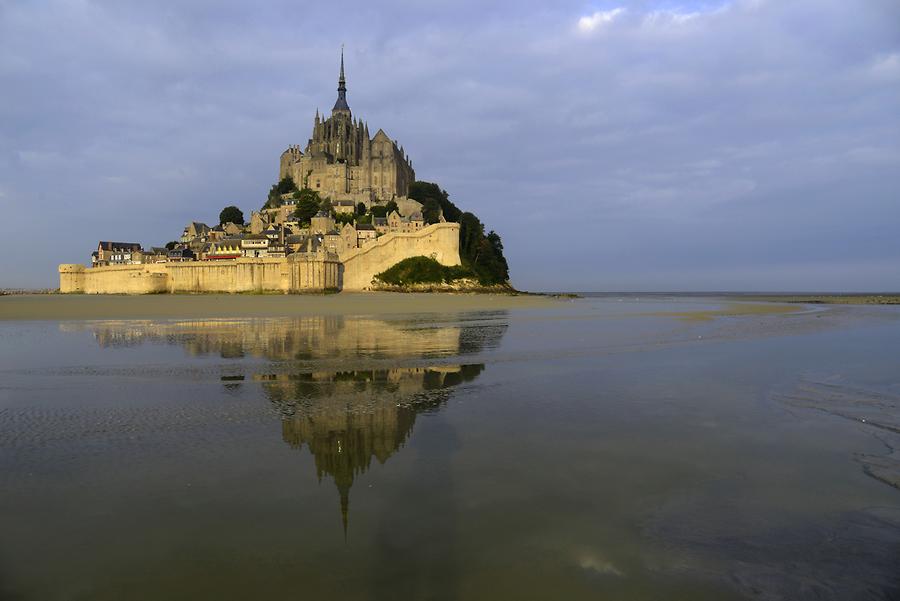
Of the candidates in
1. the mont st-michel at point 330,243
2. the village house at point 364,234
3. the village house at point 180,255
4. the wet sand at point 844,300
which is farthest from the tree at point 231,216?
the wet sand at point 844,300

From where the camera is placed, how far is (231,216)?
8125 centimetres

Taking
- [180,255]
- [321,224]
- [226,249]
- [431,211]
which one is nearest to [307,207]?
[321,224]

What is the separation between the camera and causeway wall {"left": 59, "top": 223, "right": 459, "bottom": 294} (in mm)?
53875

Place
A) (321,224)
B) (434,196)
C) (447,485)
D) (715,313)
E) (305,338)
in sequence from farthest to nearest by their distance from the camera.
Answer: (434,196) → (321,224) → (715,313) → (305,338) → (447,485)

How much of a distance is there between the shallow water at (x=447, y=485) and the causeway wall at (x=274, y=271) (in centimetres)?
4414

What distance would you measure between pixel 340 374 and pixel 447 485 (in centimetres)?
595

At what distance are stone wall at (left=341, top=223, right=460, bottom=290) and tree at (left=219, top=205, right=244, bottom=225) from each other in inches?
1206

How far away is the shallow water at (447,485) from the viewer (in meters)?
3.21

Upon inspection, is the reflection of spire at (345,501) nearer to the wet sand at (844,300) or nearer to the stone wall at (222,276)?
the stone wall at (222,276)

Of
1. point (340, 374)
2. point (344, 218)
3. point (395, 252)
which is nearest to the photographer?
point (340, 374)

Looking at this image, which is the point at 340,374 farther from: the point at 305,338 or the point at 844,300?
the point at 844,300

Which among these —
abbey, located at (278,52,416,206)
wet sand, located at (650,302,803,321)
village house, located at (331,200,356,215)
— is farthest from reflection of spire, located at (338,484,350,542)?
abbey, located at (278,52,416,206)

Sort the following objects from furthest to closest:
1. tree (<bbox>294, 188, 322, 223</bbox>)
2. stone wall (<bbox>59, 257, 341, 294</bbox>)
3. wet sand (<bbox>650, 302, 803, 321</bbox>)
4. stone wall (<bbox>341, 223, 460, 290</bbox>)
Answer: tree (<bbox>294, 188, 322, 223</bbox>), stone wall (<bbox>341, 223, 460, 290</bbox>), stone wall (<bbox>59, 257, 341, 294</bbox>), wet sand (<bbox>650, 302, 803, 321</bbox>)

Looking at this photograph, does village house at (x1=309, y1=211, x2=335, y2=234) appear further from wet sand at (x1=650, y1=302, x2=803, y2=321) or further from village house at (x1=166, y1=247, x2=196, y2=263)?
wet sand at (x1=650, y1=302, x2=803, y2=321)
